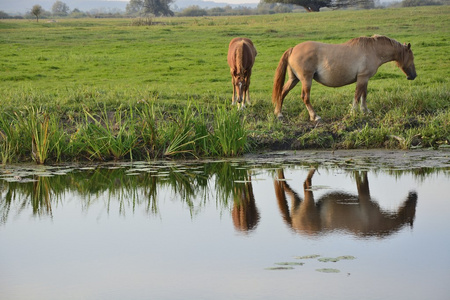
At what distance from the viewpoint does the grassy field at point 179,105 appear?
10.8 metres

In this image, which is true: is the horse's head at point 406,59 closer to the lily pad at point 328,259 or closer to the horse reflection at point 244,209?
the horse reflection at point 244,209

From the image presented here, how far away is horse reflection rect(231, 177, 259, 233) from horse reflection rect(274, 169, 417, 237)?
11.9 inches

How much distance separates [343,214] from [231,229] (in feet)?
3.84

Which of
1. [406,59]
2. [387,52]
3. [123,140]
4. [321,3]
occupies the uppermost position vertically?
[321,3]

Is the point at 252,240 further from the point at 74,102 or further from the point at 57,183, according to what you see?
the point at 74,102

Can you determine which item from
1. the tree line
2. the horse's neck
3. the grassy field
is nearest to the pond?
the grassy field

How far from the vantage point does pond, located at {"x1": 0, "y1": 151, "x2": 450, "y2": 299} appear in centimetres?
516

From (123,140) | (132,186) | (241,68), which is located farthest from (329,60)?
(132,186)

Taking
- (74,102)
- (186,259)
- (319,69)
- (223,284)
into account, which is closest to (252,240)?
(186,259)

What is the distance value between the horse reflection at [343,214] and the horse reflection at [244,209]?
0.30m

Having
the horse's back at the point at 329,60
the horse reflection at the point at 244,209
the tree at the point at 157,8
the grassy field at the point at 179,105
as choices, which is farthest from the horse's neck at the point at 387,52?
the tree at the point at 157,8

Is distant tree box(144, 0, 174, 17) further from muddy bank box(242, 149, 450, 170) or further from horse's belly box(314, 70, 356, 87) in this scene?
muddy bank box(242, 149, 450, 170)

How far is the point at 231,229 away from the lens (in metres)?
6.82

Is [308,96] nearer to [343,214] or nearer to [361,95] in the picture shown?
[361,95]
